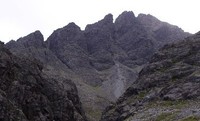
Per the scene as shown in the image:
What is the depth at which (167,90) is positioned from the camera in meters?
97.1

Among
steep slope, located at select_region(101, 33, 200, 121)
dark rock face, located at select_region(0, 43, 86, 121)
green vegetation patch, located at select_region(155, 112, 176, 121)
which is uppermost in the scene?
dark rock face, located at select_region(0, 43, 86, 121)

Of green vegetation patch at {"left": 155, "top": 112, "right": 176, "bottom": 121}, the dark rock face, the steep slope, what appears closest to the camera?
green vegetation patch at {"left": 155, "top": 112, "right": 176, "bottom": 121}

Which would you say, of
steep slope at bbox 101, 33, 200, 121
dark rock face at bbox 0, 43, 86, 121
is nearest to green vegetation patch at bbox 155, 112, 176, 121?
steep slope at bbox 101, 33, 200, 121

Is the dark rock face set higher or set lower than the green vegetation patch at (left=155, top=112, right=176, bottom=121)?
higher

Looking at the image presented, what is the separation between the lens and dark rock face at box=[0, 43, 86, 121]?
12069cm

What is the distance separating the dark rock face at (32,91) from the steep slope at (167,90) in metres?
22.2

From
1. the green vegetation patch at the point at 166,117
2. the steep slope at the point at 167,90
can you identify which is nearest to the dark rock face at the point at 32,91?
the steep slope at the point at 167,90

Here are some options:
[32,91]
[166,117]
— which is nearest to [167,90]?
[166,117]

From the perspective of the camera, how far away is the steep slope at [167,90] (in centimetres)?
8156

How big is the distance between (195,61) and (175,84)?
13977 millimetres

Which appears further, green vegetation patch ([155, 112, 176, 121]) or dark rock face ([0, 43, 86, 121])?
dark rock face ([0, 43, 86, 121])

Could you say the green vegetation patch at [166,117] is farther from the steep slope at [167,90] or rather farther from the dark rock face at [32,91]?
the dark rock face at [32,91]

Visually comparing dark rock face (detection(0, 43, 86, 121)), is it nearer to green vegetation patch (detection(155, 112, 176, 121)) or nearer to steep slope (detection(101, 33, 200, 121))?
steep slope (detection(101, 33, 200, 121))

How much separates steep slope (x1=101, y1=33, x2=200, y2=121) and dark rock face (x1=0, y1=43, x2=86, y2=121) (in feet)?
72.9
